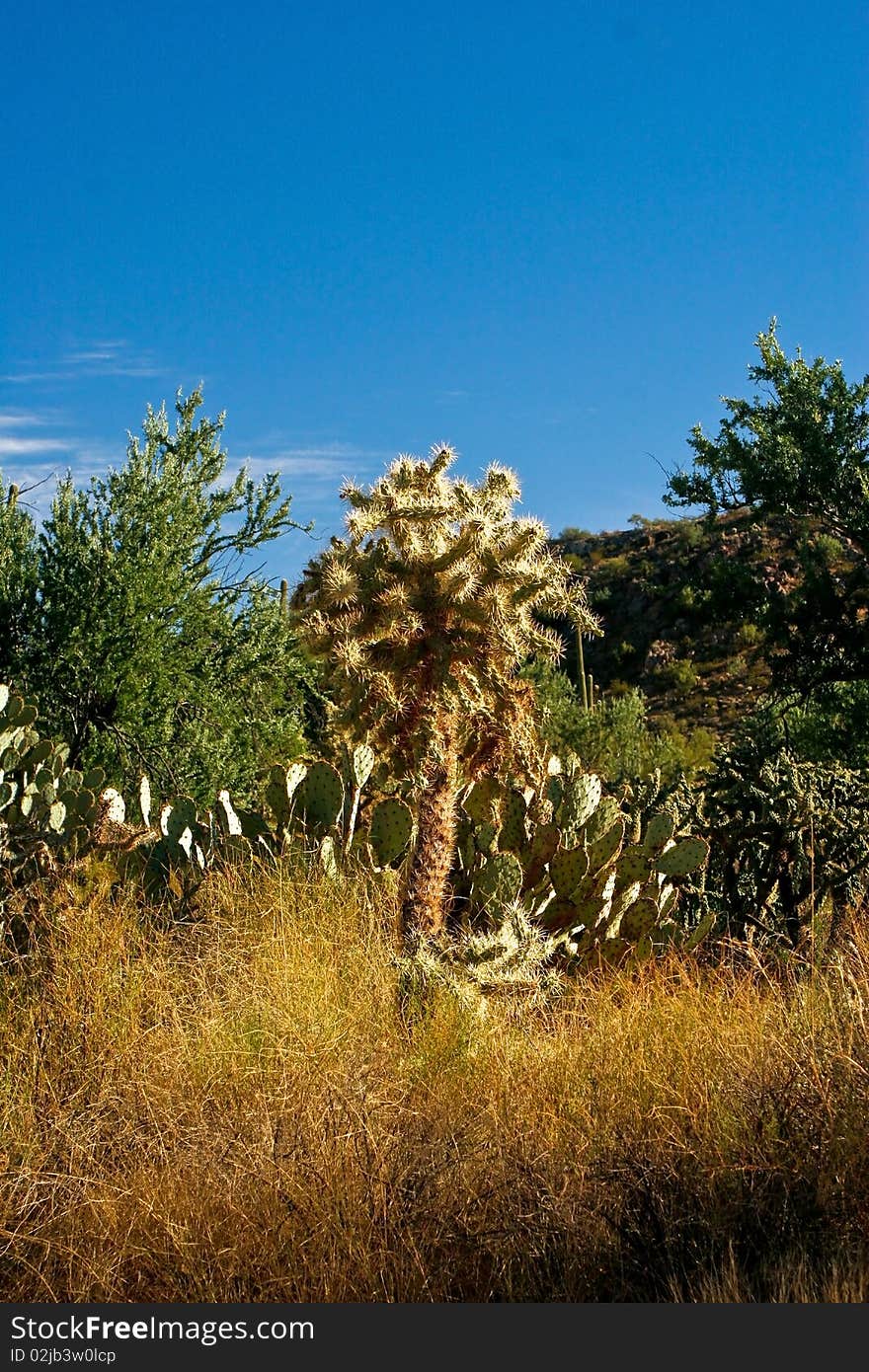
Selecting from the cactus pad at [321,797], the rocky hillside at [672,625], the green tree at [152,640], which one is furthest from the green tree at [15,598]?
the rocky hillside at [672,625]

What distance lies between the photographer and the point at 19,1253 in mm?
4520

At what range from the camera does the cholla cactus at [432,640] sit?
700 centimetres

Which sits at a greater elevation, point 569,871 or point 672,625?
point 672,625

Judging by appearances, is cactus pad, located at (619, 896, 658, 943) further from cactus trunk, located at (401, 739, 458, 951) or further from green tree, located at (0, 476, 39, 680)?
green tree, located at (0, 476, 39, 680)

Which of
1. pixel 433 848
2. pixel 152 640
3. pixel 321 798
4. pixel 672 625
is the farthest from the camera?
pixel 672 625

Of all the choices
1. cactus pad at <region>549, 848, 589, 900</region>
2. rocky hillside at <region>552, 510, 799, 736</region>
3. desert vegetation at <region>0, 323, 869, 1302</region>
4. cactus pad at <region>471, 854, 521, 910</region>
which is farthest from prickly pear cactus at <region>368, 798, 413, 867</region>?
rocky hillside at <region>552, 510, 799, 736</region>

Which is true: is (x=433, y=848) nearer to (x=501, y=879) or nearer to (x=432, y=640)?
(x=501, y=879)

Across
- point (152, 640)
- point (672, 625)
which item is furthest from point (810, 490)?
point (672, 625)

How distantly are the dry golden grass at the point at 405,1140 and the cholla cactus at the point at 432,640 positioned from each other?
1323 millimetres

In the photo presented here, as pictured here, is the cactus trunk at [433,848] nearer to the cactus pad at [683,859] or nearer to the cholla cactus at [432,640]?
the cholla cactus at [432,640]

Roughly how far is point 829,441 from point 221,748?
7128 mm

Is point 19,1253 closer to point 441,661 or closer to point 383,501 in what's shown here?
point 441,661

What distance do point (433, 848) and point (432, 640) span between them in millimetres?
1163

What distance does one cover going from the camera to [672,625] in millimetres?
37000
